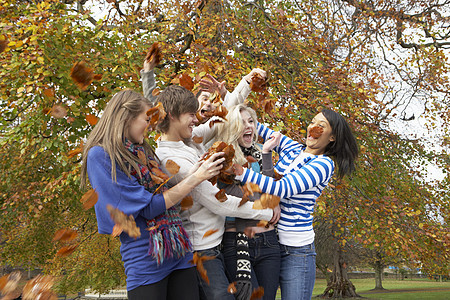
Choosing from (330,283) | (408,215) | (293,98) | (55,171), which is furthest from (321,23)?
(330,283)

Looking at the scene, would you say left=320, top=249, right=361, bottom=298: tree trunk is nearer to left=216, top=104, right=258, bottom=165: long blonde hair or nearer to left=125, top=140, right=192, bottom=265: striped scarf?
left=216, top=104, right=258, bottom=165: long blonde hair

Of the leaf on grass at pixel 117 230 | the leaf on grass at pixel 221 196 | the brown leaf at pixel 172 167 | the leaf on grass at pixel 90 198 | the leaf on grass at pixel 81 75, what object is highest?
the leaf on grass at pixel 81 75

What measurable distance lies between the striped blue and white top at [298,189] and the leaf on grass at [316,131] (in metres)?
0.12

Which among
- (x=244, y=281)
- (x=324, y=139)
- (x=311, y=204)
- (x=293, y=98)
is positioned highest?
(x=293, y=98)

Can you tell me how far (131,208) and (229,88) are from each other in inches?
164

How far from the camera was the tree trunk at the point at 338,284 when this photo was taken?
19.4 metres

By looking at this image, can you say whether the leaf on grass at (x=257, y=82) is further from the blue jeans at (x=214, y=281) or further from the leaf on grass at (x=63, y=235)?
the leaf on grass at (x=63, y=235)

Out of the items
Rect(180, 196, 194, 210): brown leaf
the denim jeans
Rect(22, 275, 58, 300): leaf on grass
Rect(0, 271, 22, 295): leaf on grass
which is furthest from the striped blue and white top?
Rect(0, 271, 22, 295): leaf on grass

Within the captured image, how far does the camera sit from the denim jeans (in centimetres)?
224

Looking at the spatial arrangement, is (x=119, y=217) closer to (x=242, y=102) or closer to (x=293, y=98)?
(x=242, y=102)

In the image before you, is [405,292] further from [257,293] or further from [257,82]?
[257,293]

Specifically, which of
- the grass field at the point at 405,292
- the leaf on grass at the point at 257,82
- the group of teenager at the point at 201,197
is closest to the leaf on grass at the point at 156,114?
the group of teenager at the point at 201,197

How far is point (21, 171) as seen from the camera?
8.90 m

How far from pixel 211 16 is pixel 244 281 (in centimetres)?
648
